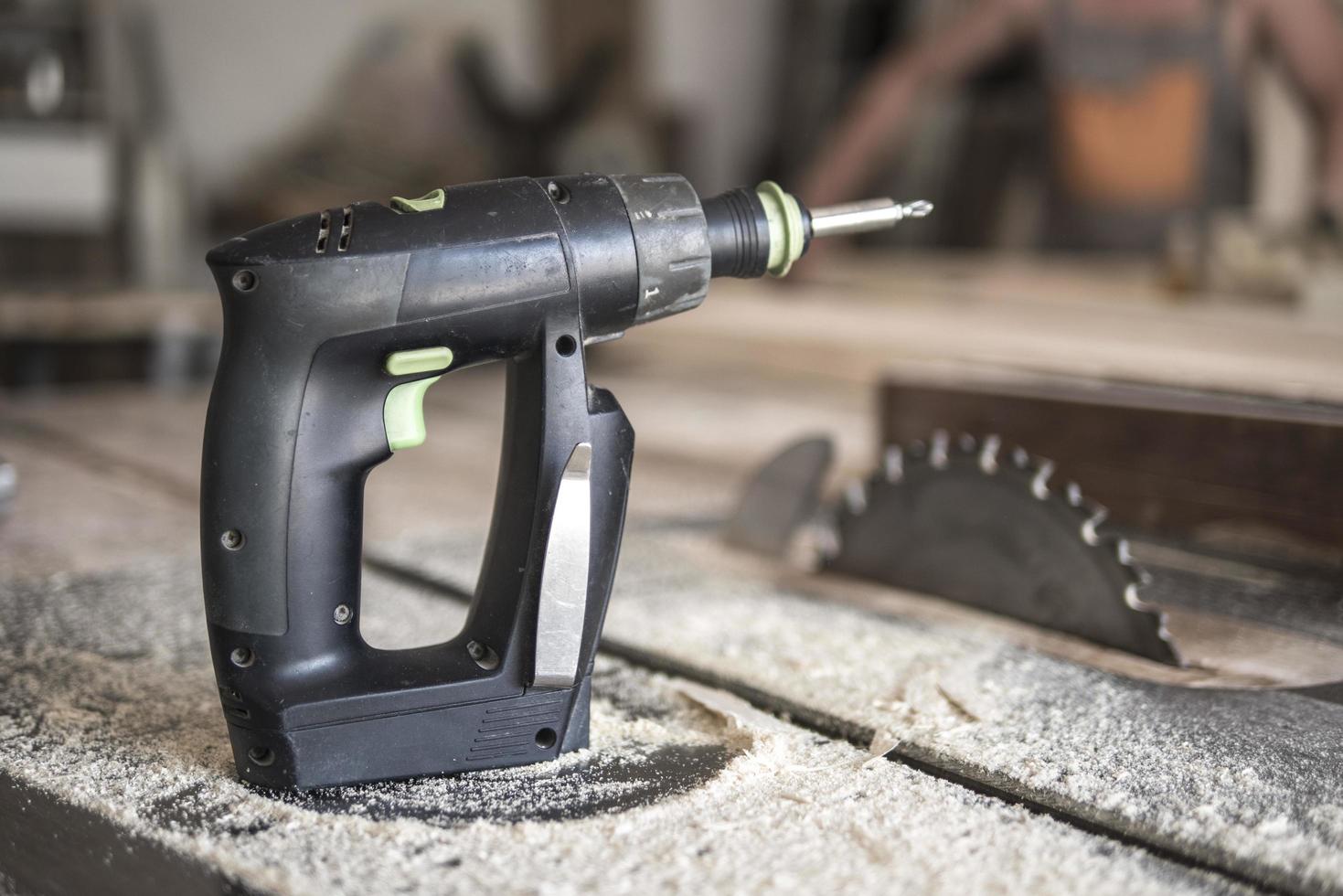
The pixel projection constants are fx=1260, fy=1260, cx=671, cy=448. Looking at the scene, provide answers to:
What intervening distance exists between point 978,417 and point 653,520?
0.47 metres

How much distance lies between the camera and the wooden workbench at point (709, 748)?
0.72 m

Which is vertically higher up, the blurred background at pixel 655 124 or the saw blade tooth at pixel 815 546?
the blurred background at pixel 655 124

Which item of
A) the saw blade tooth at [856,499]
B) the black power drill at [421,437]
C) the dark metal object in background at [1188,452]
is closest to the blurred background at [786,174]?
the dark metal object in background at [1188,452]

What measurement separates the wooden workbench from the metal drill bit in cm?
37

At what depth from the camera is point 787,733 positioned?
0.93 metres

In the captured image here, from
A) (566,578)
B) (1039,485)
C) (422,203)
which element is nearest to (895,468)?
(1039,485)

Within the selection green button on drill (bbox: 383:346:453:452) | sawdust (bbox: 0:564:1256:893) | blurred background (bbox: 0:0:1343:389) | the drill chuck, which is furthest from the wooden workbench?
blurred background (bbox: 0:0:1343:389)

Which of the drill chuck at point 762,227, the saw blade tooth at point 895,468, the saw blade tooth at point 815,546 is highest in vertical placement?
the drill chuck at point 762,227

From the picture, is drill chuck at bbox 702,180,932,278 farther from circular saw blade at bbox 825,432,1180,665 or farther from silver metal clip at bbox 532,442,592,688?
circular saw blade at bbox 825,432,1180,665

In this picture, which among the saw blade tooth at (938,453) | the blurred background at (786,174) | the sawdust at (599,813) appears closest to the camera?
the sawdust at (599,813)

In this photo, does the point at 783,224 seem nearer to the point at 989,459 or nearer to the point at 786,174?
the point at 989,459

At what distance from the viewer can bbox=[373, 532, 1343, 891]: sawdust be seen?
778 mm

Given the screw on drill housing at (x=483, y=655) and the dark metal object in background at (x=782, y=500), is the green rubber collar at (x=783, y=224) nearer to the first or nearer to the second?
the screw on drill housing at (x=483, y=655)

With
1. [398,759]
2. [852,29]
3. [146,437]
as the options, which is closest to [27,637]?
[398,759]
